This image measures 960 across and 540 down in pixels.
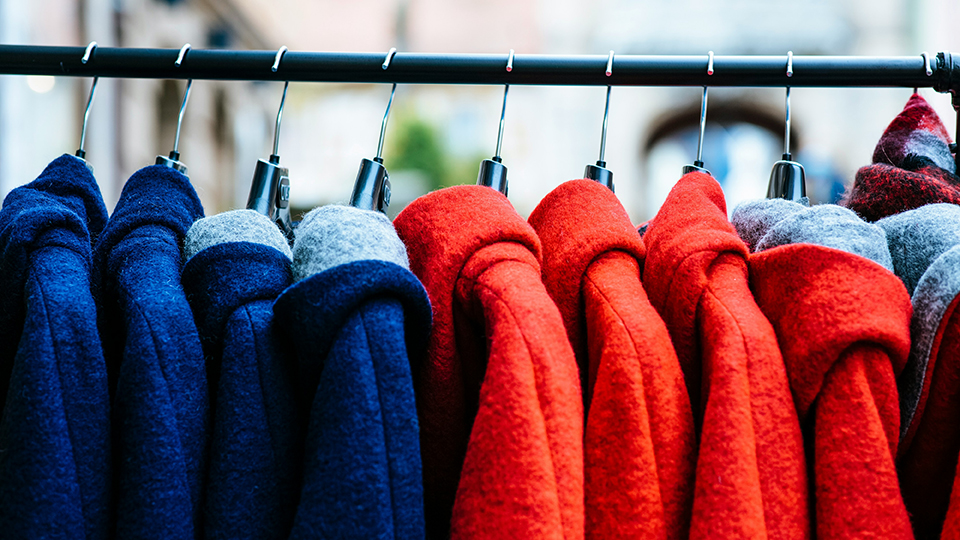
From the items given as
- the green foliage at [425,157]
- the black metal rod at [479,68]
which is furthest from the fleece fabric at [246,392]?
the green foliage at [425,157]

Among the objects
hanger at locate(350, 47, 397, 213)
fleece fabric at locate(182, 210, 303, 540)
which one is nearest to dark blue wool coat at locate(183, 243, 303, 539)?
fleece fabric at locate(182, 210, 303, 540)

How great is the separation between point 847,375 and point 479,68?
0.40 m

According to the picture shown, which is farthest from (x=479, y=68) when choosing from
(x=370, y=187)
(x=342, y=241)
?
(x=342, y=241)

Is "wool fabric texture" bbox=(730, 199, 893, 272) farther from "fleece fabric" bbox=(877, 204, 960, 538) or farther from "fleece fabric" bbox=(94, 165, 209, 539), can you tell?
"fleece fabric" bbox=(94, 165, 209, 539)

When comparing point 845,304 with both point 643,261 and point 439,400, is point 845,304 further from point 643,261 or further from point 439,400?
point 439,400

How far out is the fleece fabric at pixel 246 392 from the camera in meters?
0.46

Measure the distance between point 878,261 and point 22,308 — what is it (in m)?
0.58

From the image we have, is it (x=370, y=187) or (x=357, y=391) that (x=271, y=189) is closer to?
(x=370, y=187)

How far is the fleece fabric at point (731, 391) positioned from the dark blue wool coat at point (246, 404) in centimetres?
25

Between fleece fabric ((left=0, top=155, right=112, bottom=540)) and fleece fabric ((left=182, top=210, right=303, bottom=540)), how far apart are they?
0.22 ft

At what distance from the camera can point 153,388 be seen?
45cm

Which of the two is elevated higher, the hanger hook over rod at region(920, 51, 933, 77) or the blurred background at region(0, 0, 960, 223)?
the blurred background at region(0, 0, 960, 223)

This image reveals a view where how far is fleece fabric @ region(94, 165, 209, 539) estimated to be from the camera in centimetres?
44

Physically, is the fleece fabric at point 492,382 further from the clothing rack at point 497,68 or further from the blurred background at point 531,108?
the blurred background at point 531,108
